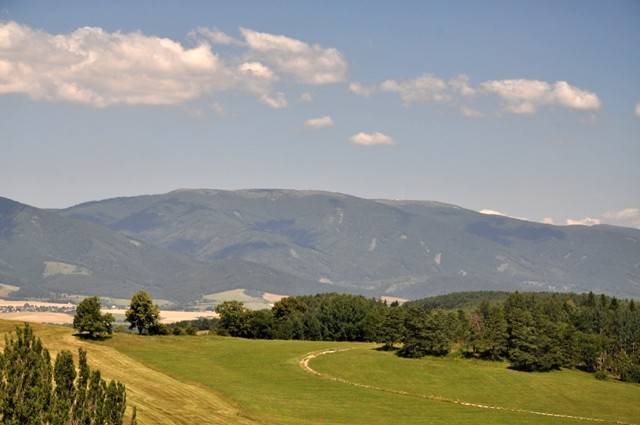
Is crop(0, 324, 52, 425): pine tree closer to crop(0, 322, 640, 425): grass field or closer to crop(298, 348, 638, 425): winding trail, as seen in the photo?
crop(0, 322, 640, 425): grass field

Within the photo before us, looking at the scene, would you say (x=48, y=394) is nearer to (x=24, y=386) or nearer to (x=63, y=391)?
(x=24, y=386)

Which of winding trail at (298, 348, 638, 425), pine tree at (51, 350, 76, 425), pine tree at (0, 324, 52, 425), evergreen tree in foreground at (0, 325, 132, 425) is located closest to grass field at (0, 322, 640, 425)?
winding trail at (298, 348, 638, 425)

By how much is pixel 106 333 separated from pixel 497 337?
3313 inches

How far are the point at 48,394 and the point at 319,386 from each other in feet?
259

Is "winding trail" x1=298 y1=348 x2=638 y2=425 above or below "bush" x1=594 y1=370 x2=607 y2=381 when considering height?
below

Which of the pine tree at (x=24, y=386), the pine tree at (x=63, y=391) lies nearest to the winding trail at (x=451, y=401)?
the pine tree at (x=63, y=391)

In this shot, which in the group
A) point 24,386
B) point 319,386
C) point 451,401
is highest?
point 24,386

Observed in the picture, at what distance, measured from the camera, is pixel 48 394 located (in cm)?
6875

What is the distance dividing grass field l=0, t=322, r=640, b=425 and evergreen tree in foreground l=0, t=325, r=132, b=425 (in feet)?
70.5

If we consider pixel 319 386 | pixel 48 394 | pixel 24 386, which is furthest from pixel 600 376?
pixel 24 386

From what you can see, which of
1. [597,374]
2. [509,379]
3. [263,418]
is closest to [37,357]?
[263,418]

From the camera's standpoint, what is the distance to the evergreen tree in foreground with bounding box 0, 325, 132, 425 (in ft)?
222

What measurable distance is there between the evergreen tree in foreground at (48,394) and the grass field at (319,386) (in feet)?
70.5

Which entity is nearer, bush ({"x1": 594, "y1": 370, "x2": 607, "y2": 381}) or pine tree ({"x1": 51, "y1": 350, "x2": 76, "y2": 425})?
pine tree ({"x1": 51, "y1": 350, "x2": 76, "y2": 425})
